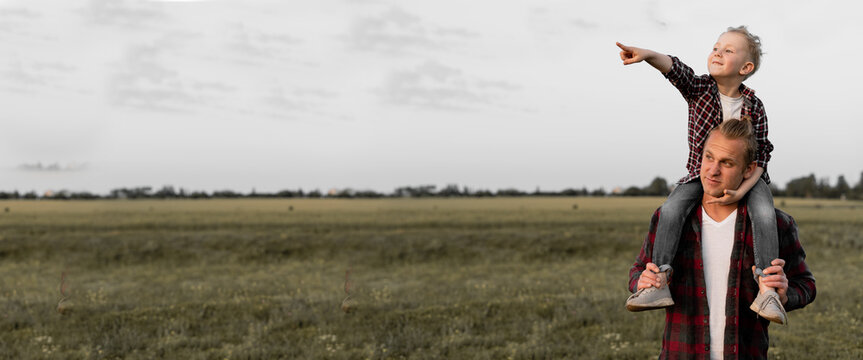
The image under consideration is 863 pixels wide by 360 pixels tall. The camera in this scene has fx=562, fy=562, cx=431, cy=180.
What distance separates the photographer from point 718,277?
418cm

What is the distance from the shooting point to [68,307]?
13.2 m

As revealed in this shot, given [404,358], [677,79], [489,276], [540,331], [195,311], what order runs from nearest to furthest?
[677,79] → [404,358] → [540,331] → [195,311] → [489,276]

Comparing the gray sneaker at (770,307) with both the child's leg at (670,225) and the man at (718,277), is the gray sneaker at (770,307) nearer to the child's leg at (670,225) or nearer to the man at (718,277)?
the man at (718,277)

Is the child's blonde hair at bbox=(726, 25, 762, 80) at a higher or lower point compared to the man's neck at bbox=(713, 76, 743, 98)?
higher

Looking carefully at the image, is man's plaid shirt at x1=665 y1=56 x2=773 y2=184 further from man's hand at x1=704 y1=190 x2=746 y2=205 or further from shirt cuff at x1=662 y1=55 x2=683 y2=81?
man's hand at x1=704 y1=190 x2=746 y2=205

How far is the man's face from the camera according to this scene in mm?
3834

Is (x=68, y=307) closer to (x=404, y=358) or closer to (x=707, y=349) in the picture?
(x=404, y=358)

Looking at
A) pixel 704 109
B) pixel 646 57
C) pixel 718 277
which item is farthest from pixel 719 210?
pixel 646 57

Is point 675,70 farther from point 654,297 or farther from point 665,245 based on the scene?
point 654,297

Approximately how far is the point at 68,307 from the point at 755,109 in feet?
48.2

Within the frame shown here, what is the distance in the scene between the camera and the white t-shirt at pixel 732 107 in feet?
13.5

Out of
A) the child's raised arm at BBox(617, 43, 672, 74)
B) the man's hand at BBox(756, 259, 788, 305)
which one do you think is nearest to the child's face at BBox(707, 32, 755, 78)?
Result: the child's raised arm at BBox(617, 43, 672, 74)

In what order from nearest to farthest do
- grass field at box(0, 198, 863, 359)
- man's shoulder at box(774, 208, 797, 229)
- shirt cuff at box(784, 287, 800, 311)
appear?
shirt cuff at box(784, 287, 800, 311), man's shoulder at box(774, 208, 797, 229), grass field at box(0, 198, 863, 359)

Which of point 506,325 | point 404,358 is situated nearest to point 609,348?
point 506,325
